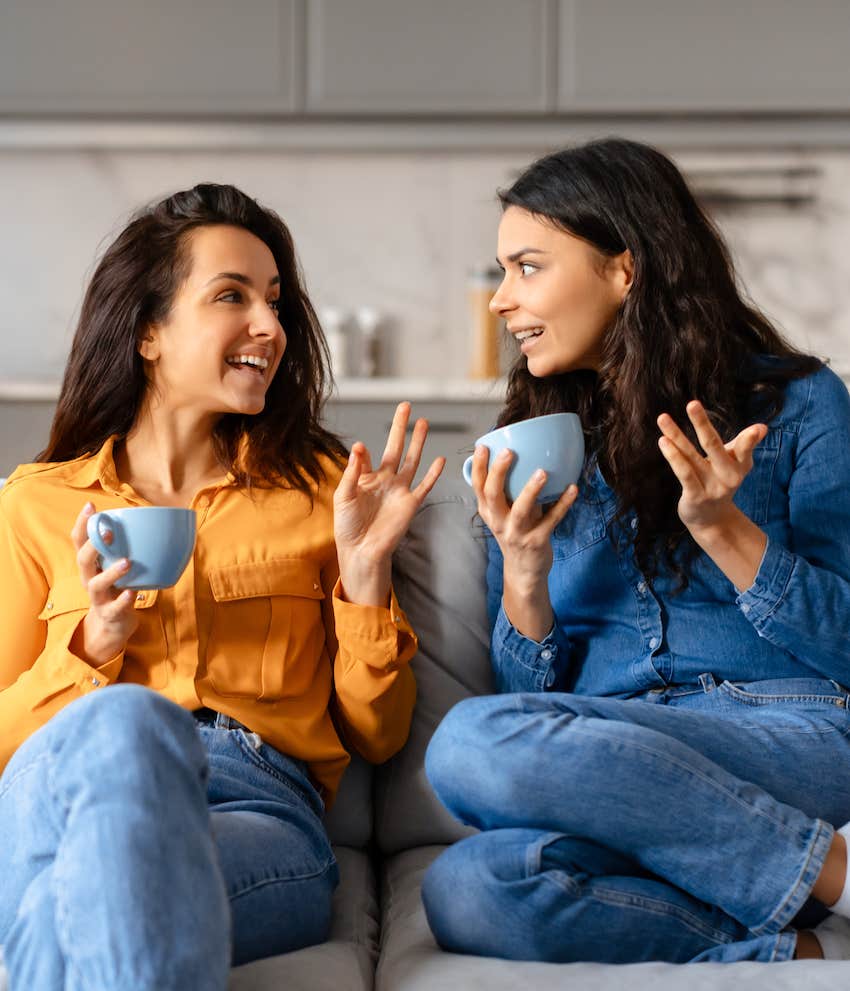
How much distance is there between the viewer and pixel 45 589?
5.03ft

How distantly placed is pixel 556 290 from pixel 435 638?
1.56 feet

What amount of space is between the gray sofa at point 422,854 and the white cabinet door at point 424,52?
227 centimetres

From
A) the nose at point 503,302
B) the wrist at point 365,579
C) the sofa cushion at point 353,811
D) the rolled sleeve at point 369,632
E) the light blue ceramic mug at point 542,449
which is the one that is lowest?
the sofa cushion at point 353,811

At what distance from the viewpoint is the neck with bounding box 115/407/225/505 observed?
1.65m

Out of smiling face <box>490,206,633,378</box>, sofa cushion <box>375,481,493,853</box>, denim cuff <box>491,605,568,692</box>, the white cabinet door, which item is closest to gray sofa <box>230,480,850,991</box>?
sofa cushion <box>375,481,493,853</box>

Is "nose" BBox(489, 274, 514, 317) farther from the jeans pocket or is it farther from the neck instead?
the jeans pocket

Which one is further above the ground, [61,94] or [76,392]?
[61,94]

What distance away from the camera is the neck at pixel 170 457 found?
1646mm

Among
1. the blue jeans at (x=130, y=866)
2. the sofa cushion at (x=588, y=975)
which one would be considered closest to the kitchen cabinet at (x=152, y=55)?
the blue jeans at (x=130, y=866)

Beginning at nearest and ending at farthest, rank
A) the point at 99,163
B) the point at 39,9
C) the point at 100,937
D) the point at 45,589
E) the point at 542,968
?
the point at 100,937 < the point at 542,968 < the point at 45,589 < the point at 39,9 < the point at 99,163

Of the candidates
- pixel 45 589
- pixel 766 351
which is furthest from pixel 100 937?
pixel 766 351

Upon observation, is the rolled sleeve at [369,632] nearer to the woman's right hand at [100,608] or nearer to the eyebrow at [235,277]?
the woman's right hand at [100,608]

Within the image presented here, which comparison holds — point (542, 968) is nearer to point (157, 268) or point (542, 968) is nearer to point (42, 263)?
point (157, 268)

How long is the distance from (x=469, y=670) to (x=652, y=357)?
465 millimetres
